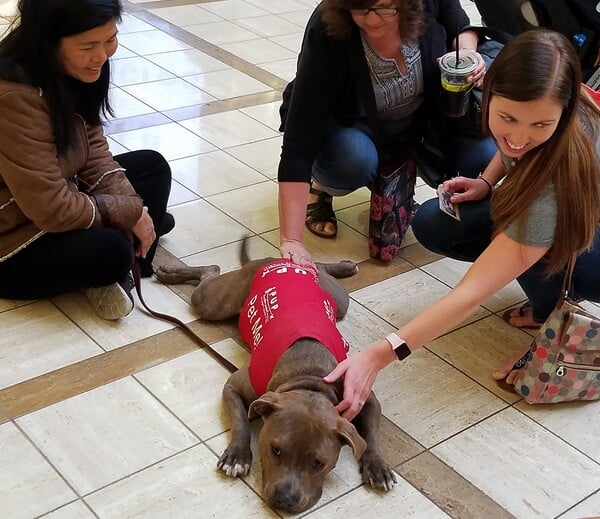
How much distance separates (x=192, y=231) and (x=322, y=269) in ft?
2.10

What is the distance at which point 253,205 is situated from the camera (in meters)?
A: 3.44

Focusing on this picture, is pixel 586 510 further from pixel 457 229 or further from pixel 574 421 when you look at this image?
pixel 457 229

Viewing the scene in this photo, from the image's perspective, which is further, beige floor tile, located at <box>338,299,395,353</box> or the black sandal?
the black sandal

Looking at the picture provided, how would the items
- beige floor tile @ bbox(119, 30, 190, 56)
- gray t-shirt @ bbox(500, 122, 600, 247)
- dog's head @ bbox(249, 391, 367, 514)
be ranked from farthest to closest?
beige floor tile @ bbox(119, 30, 190, 56), gray t-shirt @ bbox(500, 122, 600, 247), dog's head @ bbox(249, 391, 367, 514)

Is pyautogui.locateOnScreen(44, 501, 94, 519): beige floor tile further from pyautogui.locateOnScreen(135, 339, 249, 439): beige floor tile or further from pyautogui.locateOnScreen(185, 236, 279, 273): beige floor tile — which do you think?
pyautogui.locateOnScreen(185, 236, 279, 273): beige floor tile

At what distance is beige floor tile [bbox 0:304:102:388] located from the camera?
2.45 meters

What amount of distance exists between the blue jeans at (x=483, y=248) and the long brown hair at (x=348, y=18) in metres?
0.58

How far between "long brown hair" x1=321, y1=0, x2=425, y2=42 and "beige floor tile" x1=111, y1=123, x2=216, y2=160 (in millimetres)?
1243

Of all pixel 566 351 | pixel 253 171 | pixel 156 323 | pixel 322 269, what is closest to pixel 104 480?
pixel 156 323

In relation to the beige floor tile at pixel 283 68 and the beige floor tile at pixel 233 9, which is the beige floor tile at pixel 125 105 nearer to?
the beige floor tile at pixel 283 68

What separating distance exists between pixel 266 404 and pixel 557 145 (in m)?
0.96

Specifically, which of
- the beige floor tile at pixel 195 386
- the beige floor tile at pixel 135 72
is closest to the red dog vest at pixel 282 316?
the beige floor tile at pixel 195 386

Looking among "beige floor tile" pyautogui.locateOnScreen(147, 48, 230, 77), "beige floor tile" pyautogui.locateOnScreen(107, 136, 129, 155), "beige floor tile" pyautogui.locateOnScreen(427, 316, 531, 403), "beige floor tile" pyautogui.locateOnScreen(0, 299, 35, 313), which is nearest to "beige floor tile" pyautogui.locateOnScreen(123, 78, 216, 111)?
"beige floor tile" pyautogui.locateOnScreen(147, 48, 230, 77)

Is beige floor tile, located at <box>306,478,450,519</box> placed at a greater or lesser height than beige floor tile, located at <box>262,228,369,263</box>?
greater
